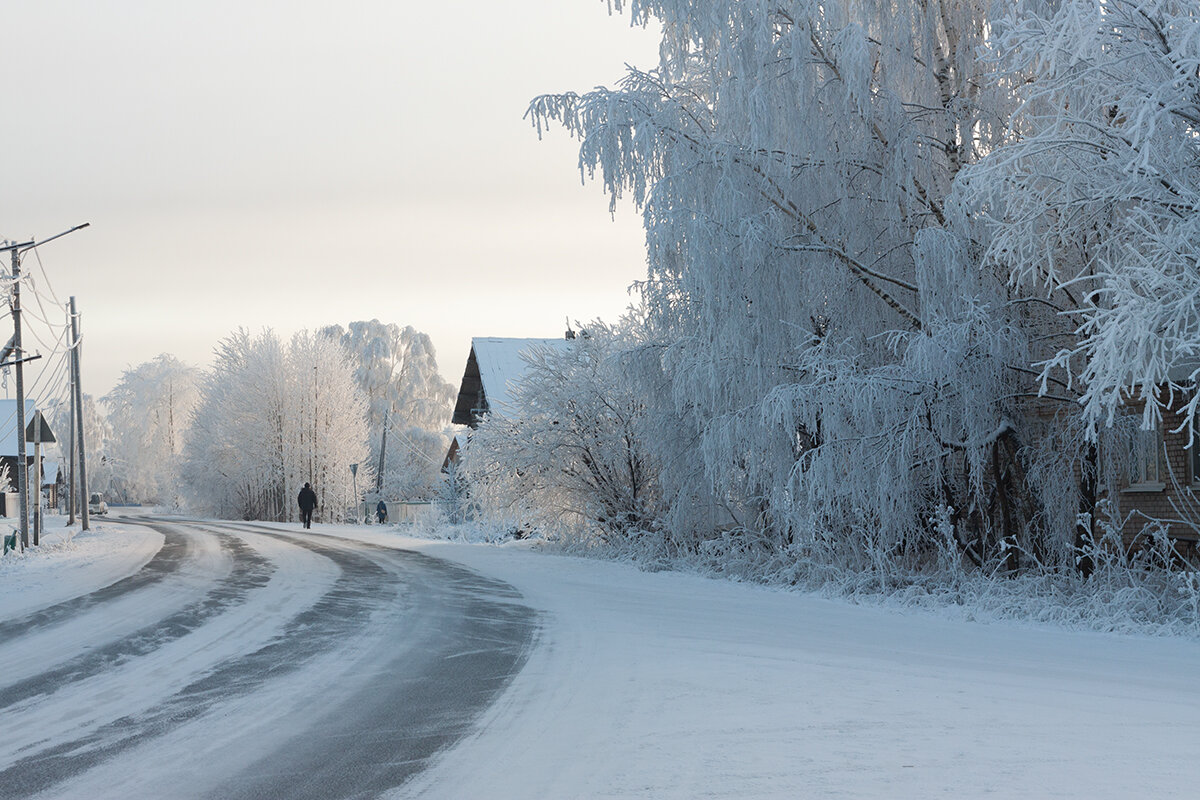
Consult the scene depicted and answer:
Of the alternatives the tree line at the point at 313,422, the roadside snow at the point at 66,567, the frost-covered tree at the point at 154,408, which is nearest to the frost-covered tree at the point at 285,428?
the tree line at the point at 313,422

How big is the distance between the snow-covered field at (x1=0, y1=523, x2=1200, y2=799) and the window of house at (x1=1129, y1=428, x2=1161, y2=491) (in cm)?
342

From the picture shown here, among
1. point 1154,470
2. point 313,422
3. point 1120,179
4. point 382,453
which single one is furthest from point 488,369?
point 1120,179

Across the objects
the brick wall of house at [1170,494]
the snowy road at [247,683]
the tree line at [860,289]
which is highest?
the tree line at [860,289]

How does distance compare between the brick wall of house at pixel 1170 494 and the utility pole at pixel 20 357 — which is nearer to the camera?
the brick wall of house at pixel 1170 494

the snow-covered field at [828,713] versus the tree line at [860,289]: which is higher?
the tree line at [860,289]

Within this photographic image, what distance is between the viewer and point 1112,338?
29.1 ft

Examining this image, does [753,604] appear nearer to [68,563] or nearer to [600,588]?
[600,588]

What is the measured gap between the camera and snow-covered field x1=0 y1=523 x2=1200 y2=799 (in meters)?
4.90

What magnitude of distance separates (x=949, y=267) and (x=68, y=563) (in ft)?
56.0

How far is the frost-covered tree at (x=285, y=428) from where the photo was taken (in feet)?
179

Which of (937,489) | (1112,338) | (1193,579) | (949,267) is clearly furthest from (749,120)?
(1193,579)

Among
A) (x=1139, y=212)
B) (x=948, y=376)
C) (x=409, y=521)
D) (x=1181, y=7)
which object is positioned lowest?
(x=409, y=521)

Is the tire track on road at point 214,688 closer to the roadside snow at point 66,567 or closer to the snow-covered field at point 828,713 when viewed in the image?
the snow-covered field at point 828,713

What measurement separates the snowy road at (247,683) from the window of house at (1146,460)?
24.5ft
